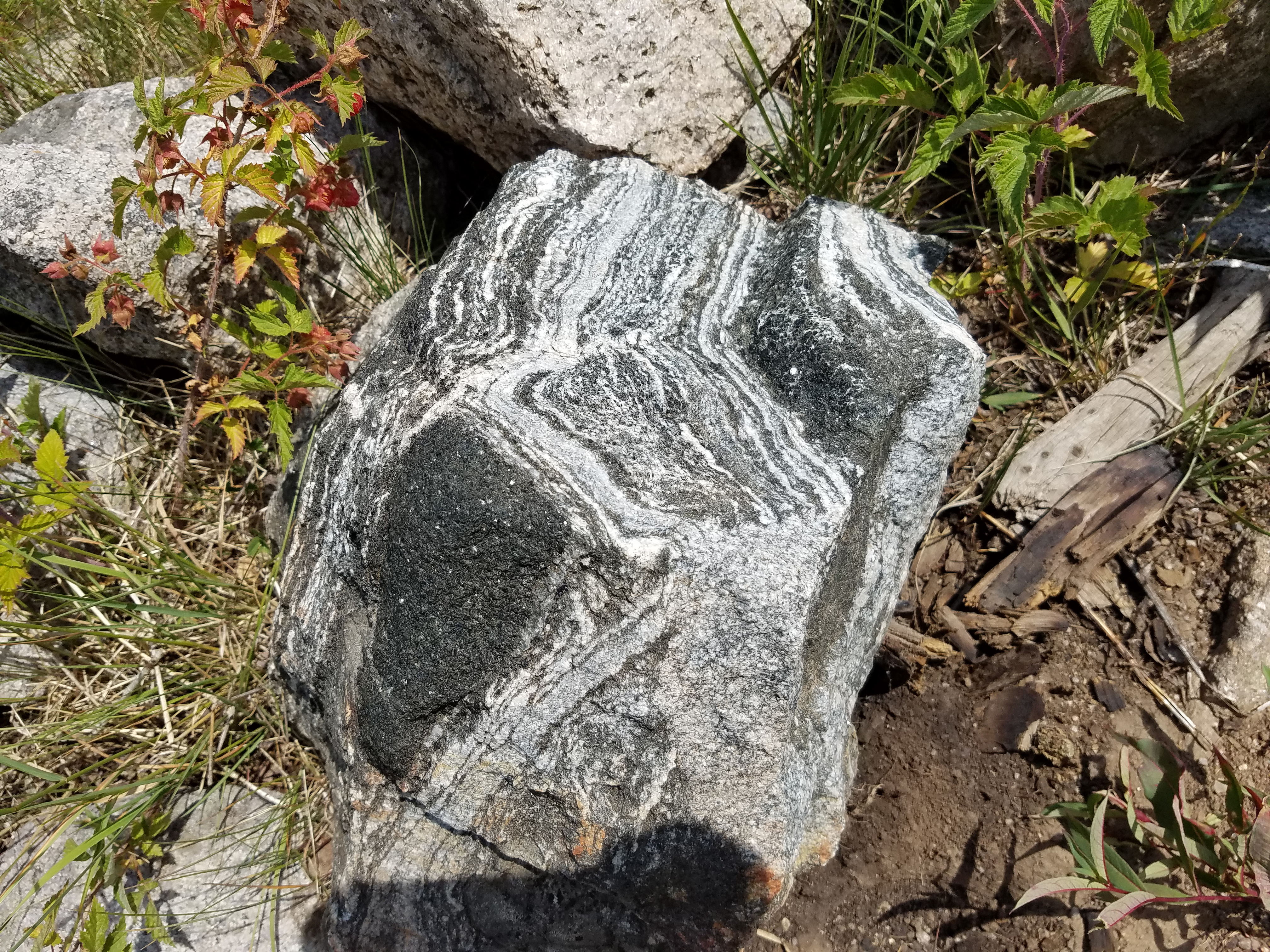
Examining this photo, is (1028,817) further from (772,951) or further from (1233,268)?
(1233,268)

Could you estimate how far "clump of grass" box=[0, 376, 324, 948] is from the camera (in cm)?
244

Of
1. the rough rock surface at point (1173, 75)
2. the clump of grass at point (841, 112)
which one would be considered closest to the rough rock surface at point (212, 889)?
the clump of grass at point (841, 112)

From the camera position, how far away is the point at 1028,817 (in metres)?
2.29

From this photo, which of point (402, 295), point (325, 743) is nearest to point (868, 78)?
point (402, 295)

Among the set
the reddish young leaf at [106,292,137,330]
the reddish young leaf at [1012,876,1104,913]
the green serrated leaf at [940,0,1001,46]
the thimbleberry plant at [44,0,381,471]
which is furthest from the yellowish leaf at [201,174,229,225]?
the reddish young leaf at [1012,876,1104,913]

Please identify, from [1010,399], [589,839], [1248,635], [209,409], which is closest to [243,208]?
[209,409]

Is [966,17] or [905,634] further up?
[966,17]

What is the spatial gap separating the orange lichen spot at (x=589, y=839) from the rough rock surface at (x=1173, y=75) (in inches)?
104

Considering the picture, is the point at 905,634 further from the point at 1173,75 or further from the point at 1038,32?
the point at 1173,75

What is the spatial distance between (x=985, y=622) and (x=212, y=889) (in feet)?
8.19

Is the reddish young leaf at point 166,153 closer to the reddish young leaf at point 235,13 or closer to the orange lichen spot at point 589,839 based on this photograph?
the reddish young leaf at point 235,13

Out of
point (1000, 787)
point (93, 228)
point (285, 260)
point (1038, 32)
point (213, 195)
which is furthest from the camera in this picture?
point (93, 228)

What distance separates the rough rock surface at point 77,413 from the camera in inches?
113

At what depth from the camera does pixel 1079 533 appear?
8.30ft
